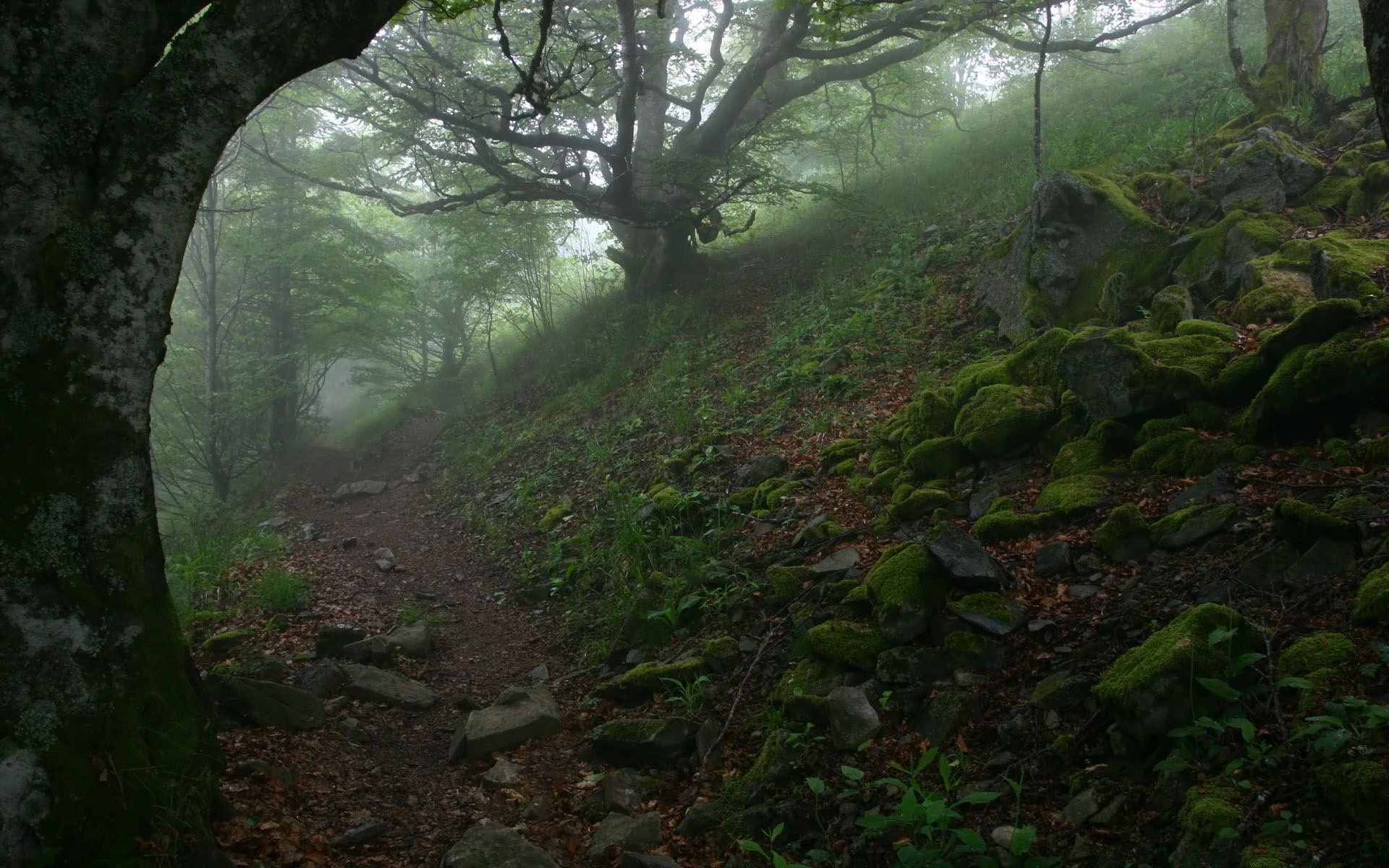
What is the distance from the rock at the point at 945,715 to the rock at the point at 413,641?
392 cm

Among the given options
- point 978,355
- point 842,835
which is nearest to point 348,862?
point 842,835

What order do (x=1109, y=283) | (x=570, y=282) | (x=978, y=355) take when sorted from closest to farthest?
1. (x=1109, y=283)
2. (x=978, y=355)
3. (x=570, y=282)

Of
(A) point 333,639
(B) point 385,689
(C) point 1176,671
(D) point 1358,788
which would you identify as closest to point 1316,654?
(C) point 1176,671

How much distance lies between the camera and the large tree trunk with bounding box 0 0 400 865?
2.82 m

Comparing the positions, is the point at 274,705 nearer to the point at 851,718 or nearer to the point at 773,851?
the point at 773,851

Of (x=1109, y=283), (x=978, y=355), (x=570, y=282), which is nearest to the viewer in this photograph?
(x=1109, y=283)

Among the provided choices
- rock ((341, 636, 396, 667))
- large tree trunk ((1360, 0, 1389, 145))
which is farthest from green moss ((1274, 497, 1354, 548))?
rock ((341, 636, 396, 667))

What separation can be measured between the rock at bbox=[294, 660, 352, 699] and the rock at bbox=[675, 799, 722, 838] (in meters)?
2.64

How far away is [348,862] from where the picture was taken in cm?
346

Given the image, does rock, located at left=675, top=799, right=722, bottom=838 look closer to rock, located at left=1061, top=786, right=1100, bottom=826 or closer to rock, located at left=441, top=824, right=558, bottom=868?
rock, located at left=441, top=824, right=558, bottom=868

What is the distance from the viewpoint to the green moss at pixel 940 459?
235 inches

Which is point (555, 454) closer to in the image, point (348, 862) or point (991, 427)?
point (991, 427)

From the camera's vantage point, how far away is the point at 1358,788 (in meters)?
2.35

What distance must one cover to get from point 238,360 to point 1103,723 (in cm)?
1759
